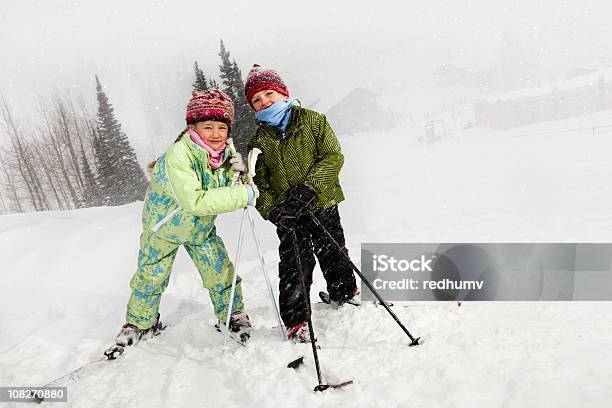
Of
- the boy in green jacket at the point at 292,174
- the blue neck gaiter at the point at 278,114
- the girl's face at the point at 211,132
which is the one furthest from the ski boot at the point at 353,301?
the girl's face at the point at 211,132

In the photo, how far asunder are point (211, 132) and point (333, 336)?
2.01m

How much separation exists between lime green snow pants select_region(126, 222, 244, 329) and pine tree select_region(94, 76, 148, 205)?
29566 mm

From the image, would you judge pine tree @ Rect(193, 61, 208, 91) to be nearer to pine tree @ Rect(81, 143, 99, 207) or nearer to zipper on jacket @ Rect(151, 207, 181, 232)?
pine tree @ Rect(81, 143, 99, 207)

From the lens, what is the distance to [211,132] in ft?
10.4

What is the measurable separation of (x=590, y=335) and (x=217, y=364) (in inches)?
108

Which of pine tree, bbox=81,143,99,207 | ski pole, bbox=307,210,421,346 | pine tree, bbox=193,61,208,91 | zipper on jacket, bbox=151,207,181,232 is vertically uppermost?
pine tree, bbox=193,61,208,91

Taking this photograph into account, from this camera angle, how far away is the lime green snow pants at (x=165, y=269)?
343 centimetres

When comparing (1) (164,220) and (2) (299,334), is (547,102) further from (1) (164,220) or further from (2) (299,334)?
(1) (164,220)

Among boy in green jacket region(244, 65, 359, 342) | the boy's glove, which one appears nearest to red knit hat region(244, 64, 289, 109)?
boy in green jacket region(244, 65, 359, 342)

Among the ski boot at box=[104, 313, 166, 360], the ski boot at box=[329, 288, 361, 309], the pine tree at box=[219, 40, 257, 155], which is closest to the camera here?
the ski boot at box=[104, 313, 166, 360]

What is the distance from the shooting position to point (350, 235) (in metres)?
6.87

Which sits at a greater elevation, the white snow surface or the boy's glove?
the boy's glove

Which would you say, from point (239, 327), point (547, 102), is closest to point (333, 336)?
point (239, 327)

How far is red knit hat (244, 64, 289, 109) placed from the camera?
3174mm
